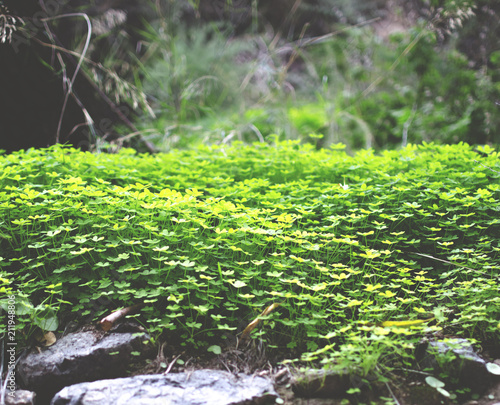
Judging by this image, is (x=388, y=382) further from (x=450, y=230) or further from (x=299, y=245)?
(x=450, y=230)

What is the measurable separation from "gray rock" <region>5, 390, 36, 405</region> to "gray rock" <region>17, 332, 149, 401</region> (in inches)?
4.5

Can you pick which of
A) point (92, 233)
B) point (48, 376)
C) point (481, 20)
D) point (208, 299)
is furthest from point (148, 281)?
point (481, 20)

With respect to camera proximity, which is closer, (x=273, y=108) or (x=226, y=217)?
(x=226, y=217)

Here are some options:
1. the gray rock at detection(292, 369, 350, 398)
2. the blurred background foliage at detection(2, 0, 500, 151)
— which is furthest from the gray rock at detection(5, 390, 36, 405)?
the blurred background foliage at detection(2, 0, 500, 151)

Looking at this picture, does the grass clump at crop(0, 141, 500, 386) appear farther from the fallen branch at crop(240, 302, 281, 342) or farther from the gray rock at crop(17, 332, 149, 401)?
the gray rock at crop(17, 332, 149, 401)

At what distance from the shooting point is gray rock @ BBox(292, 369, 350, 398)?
1.74 meters

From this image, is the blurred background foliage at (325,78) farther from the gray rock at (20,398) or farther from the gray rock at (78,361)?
the gray rock at (20,398)

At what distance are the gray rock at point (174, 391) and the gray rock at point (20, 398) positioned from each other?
10 cm

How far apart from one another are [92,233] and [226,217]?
791 millimetres

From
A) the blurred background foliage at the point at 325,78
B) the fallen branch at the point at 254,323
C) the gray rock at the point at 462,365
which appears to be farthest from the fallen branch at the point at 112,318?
Result: the blurred background foliage at the point at 325,78

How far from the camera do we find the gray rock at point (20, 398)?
1663 mm

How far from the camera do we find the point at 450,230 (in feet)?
8.30

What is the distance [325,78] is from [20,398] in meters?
4.75

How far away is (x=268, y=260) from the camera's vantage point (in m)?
→ 2.11
